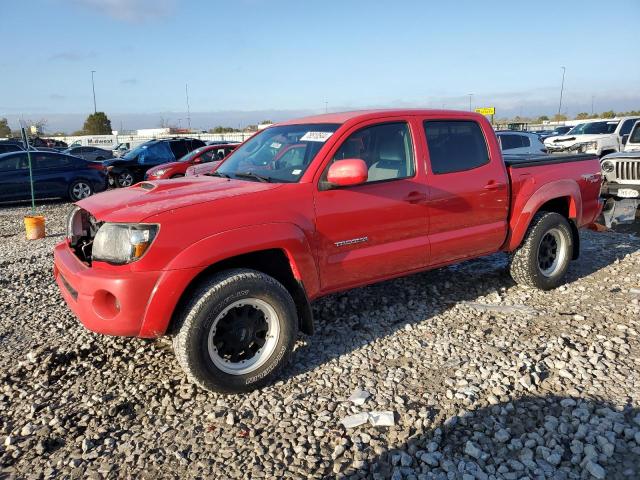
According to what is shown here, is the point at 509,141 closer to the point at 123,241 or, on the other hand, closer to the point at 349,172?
the point at 349,172

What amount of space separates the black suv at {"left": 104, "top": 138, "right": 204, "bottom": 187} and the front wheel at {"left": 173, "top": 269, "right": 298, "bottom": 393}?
45.1ft

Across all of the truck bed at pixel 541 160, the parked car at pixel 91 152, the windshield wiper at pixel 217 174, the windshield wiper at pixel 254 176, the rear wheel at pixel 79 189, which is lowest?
the rear wheel at pixel 79 189

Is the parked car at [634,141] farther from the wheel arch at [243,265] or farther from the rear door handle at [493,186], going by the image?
the wheel arch at [243,265]

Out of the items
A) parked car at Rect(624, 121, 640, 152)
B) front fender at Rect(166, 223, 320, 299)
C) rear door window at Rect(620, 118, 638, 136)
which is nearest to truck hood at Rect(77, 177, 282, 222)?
front fender at Rect(166, 223, 320, 299)

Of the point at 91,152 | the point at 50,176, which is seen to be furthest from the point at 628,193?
the point at 91,152

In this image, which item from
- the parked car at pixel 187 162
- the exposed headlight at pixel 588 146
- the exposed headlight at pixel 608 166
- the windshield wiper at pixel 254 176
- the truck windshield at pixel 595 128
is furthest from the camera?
the truck windshield at pixel 595 128

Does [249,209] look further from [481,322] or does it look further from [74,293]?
[481,322]

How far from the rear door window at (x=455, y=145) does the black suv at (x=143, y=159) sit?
1300 centimetres

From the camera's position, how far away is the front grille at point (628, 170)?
8.42 m

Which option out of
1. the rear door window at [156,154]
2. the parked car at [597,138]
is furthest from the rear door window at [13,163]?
the parked car at [597,138]

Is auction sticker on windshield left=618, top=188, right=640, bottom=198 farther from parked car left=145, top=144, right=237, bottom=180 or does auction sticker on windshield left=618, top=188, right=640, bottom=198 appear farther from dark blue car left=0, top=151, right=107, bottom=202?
dark blue car left=0, top=151, right=107, bottom=202

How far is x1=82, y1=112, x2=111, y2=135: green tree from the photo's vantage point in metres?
68.5

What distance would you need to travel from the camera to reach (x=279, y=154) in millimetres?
4199

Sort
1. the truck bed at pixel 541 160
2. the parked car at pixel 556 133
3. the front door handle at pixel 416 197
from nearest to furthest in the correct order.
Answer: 1. the front door handle at pixel 416 197
2. the truck bed at pixel 541 160
3. the parked car at pixel 556 133
